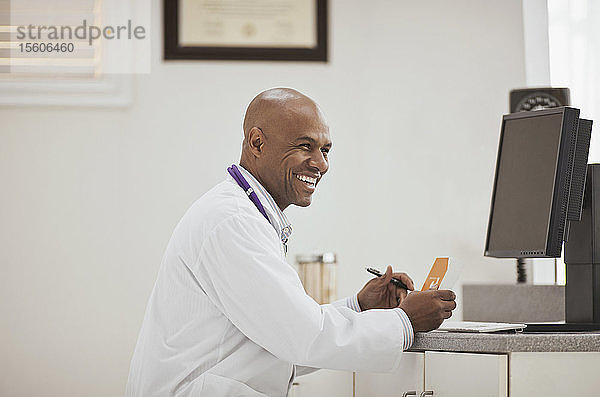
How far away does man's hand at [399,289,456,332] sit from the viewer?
1715 mm

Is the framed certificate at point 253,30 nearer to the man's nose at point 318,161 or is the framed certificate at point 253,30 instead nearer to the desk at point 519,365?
the man's nose at point 318,161

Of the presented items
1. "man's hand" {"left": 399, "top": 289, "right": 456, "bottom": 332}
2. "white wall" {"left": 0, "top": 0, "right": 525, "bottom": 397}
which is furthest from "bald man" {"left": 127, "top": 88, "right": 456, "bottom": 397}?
"white wall" {"left": 0, "top": 0, "right": 525, "bottom": 397}

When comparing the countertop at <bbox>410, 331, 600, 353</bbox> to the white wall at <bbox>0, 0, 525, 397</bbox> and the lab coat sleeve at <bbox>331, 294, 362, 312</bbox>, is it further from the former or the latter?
the white wall at <bbox>0, 0, 525, 397</bbox>

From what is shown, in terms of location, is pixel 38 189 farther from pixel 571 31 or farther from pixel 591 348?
pixel 591 348

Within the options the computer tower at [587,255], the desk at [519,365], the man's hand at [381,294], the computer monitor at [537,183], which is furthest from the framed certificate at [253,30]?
the desk at [519,365]

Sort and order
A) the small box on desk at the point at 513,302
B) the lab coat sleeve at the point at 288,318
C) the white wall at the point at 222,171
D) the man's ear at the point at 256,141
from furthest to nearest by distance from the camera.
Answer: the white wall at the point at 222,171 → the small box on desk at the point at 513,302 → the man's ear at the point at 256,141 → the lab coat sleeve at the point at 288,318

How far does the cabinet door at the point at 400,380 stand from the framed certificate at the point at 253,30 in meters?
1.99

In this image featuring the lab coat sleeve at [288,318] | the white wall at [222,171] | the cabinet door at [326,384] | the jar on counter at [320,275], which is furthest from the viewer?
the white wall at [222,171]

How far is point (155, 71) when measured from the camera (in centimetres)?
366

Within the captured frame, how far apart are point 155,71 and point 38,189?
27.3 inches

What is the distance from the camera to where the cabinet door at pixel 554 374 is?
59.3 inches

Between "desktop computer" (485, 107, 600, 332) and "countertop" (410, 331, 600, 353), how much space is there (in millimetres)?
216

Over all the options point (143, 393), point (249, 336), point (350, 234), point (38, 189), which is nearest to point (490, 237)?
point (249, 336)

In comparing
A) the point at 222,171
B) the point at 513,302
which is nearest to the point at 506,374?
the point at 513,302
